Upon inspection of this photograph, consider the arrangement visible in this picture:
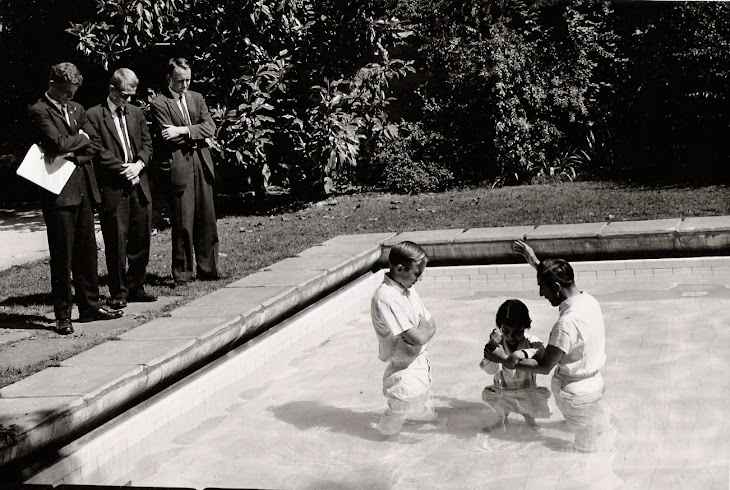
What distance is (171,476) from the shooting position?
5.00m

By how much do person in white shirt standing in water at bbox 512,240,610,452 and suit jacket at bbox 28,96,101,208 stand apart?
3.52 meters

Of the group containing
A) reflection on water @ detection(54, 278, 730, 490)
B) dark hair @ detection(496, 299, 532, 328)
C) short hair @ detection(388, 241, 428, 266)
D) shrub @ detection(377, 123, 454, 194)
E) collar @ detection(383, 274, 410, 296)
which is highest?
shrub @ detection(377, 123, 454, 194)

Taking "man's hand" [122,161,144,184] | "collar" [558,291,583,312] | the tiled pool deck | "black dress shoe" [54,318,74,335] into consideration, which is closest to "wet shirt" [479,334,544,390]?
"collar" [558,291,583,312]

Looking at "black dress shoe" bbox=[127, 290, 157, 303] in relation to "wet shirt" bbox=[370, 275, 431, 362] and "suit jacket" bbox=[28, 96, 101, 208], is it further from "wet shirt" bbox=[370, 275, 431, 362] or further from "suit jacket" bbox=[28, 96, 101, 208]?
"wet shirt" bbox=[370, 275, 431, 362]

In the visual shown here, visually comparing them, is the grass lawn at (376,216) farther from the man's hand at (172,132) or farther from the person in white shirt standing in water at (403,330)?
the person in white shirt standing in water at (403,330)

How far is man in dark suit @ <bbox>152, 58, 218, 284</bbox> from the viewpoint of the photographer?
27.1ft

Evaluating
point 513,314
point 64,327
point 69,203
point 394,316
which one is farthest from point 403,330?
point 69,203

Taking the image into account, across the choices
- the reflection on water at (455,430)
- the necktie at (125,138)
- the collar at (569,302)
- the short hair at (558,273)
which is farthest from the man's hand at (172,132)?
the collar at (569,302)

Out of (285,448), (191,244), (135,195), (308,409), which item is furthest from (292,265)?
(285,448)

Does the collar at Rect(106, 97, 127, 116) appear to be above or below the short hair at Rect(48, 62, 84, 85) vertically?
below

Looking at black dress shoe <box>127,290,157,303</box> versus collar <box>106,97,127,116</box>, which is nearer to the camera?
collar <box>106,97,127,116</box>

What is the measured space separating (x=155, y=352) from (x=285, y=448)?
0.96 m

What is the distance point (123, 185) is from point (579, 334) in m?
4.17

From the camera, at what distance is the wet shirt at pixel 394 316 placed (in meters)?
5.21
